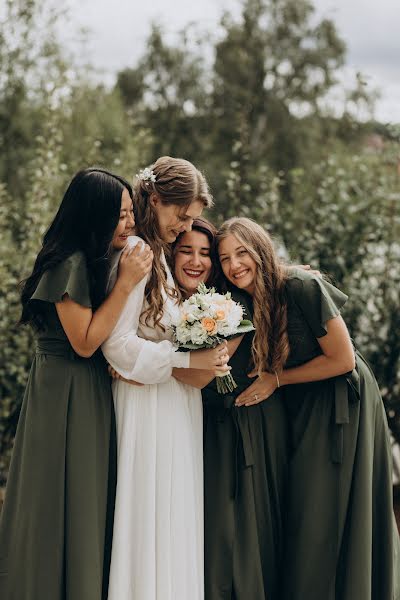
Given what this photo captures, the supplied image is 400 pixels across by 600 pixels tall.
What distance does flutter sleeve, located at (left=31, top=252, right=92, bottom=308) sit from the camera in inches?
127

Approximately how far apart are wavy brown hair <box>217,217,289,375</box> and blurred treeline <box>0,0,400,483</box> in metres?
2.22

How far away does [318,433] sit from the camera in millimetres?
3764

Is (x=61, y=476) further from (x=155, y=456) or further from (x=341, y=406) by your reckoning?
(x=341, y=406)

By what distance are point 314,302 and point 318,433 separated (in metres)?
0.68

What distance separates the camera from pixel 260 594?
367 cm

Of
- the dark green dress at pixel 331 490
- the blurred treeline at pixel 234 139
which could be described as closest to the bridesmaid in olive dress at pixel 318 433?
the dark green dress at pixel 331 490

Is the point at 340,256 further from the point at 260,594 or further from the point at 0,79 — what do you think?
the point at 0,79

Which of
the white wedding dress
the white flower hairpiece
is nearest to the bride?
the white wedding dress

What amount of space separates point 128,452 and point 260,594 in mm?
1019

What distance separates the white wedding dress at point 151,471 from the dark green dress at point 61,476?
84mm

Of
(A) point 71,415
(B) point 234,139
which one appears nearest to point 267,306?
(A) point 71,415

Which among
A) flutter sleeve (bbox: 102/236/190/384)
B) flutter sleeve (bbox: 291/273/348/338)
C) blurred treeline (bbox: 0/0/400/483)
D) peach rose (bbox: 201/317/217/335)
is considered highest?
blurred treeline (bbox: 0/0/400/483)

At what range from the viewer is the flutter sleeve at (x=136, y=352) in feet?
10.8

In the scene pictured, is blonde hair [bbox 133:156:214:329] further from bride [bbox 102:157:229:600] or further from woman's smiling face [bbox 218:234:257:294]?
woman's smiling face [bbox 218:234:257:294]
